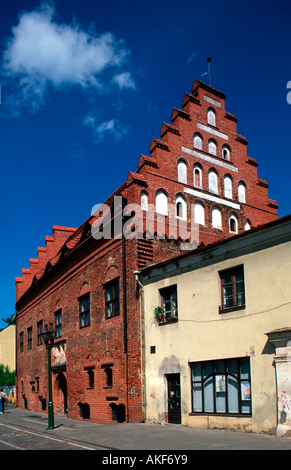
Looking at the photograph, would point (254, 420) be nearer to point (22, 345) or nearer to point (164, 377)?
point (164, 377)

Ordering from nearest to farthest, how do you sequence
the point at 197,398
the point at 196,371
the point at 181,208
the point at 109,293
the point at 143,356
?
the point at 197,398
the point at 196,371
the point at 143,356
the point at 109,293
the point at 181,208

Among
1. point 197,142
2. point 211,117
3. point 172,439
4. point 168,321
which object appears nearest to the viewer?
point 172,439

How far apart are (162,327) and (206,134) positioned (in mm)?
11096

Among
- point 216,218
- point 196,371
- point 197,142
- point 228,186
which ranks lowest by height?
point 196,371

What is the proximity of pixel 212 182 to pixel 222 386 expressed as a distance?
462 inches

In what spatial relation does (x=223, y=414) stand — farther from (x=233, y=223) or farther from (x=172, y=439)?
(x=233, y=223)

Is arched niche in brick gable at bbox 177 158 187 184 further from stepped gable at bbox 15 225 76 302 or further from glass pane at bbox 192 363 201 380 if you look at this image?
stepped gable at bbox 15 225 76 302

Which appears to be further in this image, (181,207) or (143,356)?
(181,207)

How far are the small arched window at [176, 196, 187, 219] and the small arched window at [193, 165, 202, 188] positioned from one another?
4.67 ft

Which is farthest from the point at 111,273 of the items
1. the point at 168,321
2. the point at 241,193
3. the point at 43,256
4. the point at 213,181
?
the point at 43,256

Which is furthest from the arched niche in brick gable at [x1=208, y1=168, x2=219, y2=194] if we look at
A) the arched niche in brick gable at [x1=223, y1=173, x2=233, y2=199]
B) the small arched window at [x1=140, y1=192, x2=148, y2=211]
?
the small arched window at [x1=140, y1=192, x2=148, y2=211]

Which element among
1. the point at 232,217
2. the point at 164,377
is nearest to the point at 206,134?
the point at 232,217

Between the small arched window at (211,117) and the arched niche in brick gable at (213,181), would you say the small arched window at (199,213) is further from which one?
the small arched window at (211,117)

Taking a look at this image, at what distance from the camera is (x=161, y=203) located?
2200 centimetres
